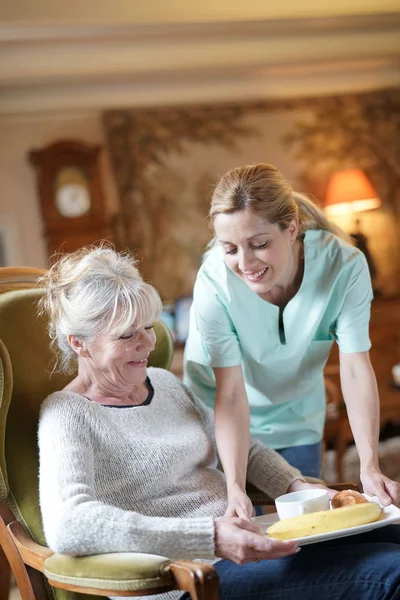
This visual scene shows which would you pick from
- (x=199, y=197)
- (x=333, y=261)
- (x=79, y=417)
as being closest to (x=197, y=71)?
(x=199, y=197)

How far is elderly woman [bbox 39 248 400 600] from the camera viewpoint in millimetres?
1479

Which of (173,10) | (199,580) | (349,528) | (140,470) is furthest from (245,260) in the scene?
(173,10)

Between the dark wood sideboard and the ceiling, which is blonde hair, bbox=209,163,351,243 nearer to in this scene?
the ceiling

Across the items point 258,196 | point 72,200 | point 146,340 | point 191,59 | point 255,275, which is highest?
point 191,59

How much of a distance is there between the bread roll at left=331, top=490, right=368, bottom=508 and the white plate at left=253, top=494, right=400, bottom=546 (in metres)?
0.04

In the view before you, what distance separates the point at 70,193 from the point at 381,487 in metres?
3.92

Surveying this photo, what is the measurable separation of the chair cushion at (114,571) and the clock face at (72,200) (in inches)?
156

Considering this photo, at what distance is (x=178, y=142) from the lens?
550 cm

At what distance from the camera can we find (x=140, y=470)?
1.72 meters

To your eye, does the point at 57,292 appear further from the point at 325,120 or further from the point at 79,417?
the point at 325,120

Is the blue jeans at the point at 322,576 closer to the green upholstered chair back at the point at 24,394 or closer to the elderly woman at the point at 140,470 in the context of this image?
the elderly woman at the point at 140,470

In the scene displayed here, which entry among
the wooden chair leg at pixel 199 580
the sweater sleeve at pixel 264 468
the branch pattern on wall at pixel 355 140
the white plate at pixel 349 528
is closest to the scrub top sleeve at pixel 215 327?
the sweater sleeve at pixel 264 468

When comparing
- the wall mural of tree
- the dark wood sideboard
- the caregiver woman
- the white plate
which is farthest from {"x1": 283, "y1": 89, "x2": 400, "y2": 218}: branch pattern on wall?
the white plate

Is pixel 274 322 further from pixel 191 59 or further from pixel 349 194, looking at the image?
pixel 349 194
